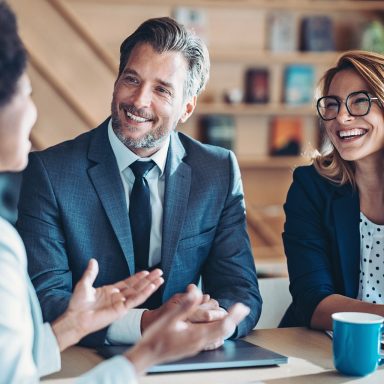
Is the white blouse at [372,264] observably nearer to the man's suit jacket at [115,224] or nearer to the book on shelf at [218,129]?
the man's suit jacket at [115,224]

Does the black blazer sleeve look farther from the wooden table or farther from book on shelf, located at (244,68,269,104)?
book on shelf, located at (244,68,269,104)

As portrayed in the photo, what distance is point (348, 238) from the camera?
2.34 meters

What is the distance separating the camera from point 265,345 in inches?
75.6

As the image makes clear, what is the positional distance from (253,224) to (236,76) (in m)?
1.00

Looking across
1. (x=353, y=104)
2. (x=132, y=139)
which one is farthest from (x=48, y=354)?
(x=353, y=104)

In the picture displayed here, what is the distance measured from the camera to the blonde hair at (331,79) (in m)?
2.34

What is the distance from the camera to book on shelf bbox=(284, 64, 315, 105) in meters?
5.55

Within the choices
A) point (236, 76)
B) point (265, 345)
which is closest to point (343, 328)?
point (265, 345)

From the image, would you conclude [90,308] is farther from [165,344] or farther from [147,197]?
[147,197]

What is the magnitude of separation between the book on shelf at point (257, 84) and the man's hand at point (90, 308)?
4064 mm

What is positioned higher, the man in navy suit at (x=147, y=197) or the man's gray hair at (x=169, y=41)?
the man's gray hair at (x=169, y=41)

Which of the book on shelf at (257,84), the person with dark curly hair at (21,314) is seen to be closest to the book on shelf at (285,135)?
the book on shelf at (257,84)

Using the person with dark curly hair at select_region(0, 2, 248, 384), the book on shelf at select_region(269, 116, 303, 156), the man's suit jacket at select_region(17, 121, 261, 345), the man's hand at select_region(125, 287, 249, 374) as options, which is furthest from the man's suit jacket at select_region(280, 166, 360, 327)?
the book on shelf at select_region(269, 116, 303, 156)

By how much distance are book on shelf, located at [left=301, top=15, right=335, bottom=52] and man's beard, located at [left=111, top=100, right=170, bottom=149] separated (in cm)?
349
